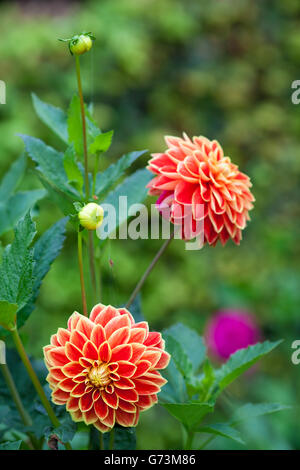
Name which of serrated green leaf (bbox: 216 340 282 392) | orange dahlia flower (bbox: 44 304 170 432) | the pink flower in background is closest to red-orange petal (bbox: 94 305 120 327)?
orange dahlia flower (bbox: 44 304 170 432)

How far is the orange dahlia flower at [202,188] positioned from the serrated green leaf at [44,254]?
7 centimetres

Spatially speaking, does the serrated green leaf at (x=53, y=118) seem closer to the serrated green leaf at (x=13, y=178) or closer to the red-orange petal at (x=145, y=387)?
the serrated green leaf at (x=13, y=178)

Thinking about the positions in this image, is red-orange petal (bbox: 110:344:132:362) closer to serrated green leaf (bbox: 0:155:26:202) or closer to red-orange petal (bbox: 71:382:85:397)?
red-orange petal (bbox: 71:382:85:397)

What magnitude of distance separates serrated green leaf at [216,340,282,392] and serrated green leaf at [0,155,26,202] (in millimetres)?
215

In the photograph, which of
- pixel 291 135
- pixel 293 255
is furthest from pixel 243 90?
pixel 293 255

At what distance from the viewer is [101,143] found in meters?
0.39

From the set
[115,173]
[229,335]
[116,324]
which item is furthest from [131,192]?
[229,335]

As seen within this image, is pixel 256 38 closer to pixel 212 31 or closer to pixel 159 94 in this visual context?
pixel 212 31

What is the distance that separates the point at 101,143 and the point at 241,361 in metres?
0.17

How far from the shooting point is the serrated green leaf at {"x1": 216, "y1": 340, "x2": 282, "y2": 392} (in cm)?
38

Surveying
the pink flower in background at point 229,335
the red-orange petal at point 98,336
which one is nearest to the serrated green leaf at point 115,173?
the red-orange petal at point 98,336

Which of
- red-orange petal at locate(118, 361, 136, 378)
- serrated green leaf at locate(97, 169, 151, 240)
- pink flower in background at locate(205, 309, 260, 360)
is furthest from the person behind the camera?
pink flower in background at locate(205, 309, 260, 360)

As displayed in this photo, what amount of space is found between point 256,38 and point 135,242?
78 centimetres

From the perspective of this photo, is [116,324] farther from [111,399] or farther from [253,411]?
[253,411]
